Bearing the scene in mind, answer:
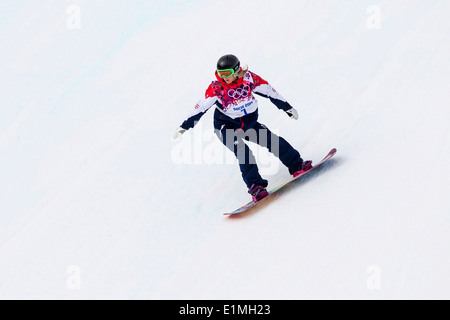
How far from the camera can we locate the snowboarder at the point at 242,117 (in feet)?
15.8

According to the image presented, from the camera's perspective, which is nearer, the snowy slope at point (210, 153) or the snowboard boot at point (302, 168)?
A: the snowy slope at point (210, 153)

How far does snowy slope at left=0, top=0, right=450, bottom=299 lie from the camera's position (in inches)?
163

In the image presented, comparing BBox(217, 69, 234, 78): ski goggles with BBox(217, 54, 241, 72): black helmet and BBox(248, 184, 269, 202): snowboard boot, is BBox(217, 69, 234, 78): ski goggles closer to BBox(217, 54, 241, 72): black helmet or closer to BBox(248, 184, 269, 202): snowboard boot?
BBox(217, 54, 241, 72): black helmet

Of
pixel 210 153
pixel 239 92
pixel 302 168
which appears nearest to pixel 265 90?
pixel 239 92

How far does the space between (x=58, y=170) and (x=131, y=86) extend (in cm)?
216

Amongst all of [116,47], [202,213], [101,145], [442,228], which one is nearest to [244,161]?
[202,213]

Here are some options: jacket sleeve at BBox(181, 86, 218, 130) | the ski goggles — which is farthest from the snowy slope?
the ski goggles

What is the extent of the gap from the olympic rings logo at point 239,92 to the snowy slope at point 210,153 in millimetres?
1053

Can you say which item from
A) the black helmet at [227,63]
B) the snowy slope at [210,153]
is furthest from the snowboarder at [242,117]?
the snowy slope at [210,153]

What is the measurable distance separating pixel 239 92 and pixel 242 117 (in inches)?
11.1

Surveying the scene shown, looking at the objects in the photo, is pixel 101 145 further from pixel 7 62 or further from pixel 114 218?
pixel 7 62

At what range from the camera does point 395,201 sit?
14.6 feet

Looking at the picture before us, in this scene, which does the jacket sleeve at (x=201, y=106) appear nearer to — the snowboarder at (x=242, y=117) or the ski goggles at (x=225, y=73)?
the snowboarder at (x=242, y=117)

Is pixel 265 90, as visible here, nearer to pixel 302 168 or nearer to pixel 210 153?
pixel 302 168
